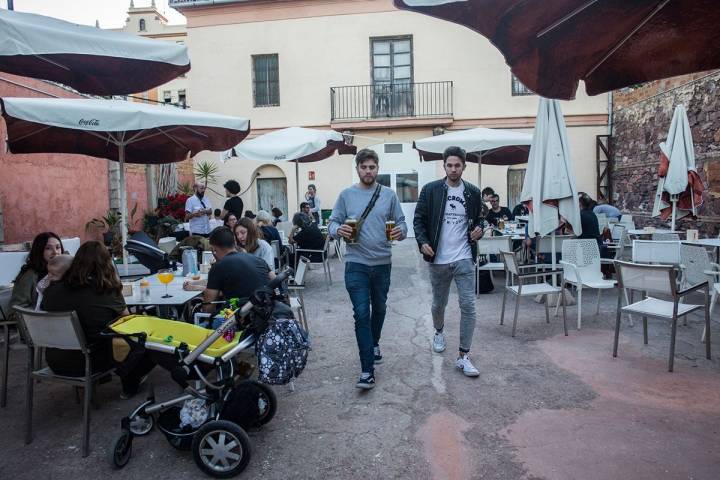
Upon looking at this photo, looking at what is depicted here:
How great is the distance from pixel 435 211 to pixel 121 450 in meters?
2.72

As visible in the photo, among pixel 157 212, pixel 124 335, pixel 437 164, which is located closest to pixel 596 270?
pixel 124 335

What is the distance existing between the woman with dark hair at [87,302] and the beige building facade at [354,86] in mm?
13135

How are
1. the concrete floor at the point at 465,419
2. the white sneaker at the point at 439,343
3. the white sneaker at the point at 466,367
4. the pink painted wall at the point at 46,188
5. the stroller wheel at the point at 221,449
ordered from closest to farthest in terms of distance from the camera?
the stroller wheel at the point at 221,449, the concrete floor at the point at 465,419, the white sneaker at the point at 466,367, the white sneaker at the point at 439,343, the pink painted wall at the point at 46,188

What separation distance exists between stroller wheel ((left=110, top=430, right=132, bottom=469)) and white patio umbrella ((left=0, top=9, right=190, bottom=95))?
2191 millimetres

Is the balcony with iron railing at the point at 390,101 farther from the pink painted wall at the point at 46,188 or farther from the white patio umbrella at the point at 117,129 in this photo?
the white patio umbrella at the point at 117,129

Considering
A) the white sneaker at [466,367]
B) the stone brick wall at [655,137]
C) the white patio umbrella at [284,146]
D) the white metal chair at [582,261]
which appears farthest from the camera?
the stone brick wall at [655,137]

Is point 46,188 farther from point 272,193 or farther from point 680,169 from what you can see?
point 680,169

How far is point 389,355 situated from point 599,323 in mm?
2547

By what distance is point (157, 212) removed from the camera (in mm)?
14617

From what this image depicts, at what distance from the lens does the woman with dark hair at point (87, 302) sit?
3.26 metres

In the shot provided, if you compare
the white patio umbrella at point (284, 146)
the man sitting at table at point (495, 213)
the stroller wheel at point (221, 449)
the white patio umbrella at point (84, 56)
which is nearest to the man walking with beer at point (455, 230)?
the stroller wheel at point (221, 449)

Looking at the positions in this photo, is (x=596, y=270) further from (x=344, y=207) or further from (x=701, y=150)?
(x=701, y=150)

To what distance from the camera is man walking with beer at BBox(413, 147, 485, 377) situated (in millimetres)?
4199

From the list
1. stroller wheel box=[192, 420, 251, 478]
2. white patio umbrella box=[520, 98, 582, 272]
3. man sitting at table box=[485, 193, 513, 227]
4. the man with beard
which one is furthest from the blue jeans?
man sitting at table box=[485, 193, 513, 227]
